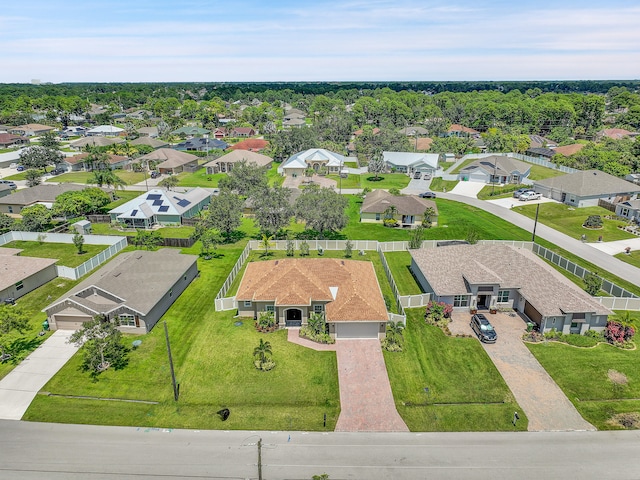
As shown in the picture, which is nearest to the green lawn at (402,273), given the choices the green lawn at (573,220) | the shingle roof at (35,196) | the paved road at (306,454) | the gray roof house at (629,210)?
the paved road at (306,454)

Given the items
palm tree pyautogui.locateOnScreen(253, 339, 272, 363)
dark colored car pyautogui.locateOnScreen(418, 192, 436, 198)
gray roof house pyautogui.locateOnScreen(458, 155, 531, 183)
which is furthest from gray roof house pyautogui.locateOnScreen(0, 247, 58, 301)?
gray roof house pyautogui.locateOnScreen(458, 155, 531, 183)

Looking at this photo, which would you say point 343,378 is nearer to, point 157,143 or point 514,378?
point 514,378

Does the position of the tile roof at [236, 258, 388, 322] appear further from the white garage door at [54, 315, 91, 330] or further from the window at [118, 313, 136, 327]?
the white garage door at [54, 315, 91, 330]

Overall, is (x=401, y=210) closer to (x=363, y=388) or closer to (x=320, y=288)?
(x=320, y=288)

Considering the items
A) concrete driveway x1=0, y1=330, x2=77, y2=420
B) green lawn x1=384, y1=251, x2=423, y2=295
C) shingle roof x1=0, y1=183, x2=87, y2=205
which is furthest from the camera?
shingle roof x1=0, y1=183, x2=87, y2=205

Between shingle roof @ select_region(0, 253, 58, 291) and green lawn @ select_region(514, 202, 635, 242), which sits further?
green lawn @ select_region(514, 202, 635, 242)

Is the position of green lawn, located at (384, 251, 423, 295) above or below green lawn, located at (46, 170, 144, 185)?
below

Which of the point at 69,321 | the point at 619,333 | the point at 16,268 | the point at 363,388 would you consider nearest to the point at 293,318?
the point at 363,388
